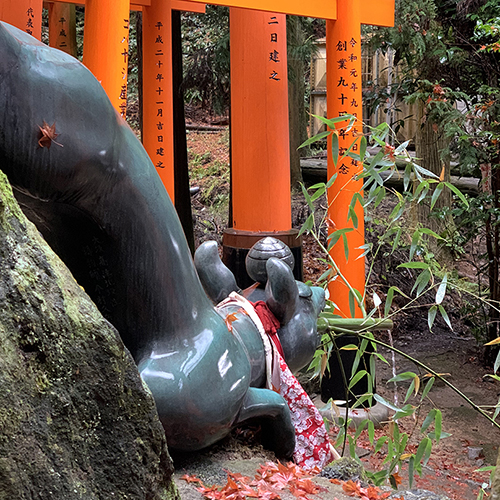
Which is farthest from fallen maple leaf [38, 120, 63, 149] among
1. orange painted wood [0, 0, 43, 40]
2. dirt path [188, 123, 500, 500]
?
orange painted wood [0, 0, 43, 40]

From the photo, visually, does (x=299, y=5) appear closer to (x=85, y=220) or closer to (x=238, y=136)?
(x=238, y=136)

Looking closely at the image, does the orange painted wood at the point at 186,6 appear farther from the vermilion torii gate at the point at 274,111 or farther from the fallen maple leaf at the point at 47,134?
the fallen maple leaf at the point at 47,134

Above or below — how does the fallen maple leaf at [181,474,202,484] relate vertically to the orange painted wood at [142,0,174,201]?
below

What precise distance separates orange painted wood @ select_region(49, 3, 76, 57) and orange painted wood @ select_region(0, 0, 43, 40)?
8.84ft

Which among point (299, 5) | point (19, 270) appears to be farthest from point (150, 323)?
point (299, 5)

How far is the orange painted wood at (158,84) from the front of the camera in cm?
553

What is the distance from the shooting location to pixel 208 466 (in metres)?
1.71

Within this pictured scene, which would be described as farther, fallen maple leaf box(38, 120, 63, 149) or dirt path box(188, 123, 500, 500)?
dirt path box(188, 123, 500, 500)

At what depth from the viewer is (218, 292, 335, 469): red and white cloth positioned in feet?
6.55

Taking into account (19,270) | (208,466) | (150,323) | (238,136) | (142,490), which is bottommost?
(208,466)

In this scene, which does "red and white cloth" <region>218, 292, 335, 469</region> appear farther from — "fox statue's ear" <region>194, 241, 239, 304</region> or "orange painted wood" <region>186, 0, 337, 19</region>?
"orange painted wood" <region>186, 0, 337, 19</region>

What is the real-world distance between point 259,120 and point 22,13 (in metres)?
1.84

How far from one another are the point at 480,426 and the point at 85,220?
16.8ft

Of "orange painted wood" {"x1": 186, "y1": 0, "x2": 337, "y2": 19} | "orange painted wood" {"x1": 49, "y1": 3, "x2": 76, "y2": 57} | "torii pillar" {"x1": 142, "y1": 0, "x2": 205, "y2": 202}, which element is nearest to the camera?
"orange painted wood" {"x1": 186, "y1": 0, "x2": 337, "y2": 19}
